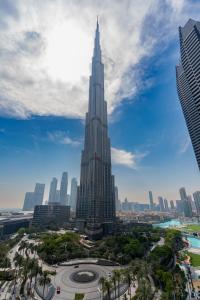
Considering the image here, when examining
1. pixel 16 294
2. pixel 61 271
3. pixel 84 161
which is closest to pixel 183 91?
pixel 84 161

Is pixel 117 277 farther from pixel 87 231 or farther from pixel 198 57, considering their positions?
pixel 198 57

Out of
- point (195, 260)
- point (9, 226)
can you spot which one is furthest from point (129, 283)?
point (9, 226)

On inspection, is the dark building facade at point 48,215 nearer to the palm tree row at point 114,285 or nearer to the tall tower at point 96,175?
the tall tower at point 96,175

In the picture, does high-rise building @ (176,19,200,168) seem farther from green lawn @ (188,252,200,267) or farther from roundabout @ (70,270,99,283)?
roundabout @ (70,270,99,283)

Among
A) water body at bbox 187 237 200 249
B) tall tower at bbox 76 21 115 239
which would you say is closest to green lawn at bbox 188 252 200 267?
water body at bbox 187 237 200 249

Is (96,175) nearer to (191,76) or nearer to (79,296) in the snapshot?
(191,76)

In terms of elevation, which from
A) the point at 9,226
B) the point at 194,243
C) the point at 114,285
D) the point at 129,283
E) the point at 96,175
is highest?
the point at 96,175
